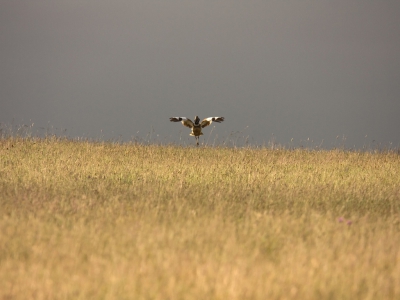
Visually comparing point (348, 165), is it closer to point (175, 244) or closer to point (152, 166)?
point (152, 166)

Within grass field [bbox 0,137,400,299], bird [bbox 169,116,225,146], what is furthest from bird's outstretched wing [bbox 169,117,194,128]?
grass field [bbox 0,137,400,299]

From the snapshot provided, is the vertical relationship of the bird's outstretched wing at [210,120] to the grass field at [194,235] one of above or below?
above

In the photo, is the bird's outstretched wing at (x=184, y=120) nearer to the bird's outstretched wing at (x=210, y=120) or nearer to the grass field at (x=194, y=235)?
the bird's outstretched wing at (x=210, y=120)

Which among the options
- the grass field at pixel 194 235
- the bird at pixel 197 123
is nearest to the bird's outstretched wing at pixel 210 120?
the bird at pixel 197 123

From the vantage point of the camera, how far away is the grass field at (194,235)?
13.4ft

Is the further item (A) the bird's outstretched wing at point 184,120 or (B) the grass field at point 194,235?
(A) the bird's outstretched wing at point 184,120

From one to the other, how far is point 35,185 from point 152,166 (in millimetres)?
3478

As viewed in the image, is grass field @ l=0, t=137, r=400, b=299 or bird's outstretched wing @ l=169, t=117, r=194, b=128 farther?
bird's outstretched wing @ l=169, t=117, r=194, b=128

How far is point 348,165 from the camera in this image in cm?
1365

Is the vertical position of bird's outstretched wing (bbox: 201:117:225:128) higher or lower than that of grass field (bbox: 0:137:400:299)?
higher

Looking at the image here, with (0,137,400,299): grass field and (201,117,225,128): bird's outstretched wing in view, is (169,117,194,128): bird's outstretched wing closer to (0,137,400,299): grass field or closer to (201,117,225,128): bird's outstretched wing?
(201,117,225,128): bird's outstretched wing

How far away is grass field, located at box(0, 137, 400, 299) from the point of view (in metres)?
4.09

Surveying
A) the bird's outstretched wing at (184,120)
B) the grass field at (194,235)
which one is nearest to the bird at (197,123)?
the bird's outstretched wing at (184,120)

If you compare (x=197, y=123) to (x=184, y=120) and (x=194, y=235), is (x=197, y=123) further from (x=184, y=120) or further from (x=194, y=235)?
(x=194, y=235)
